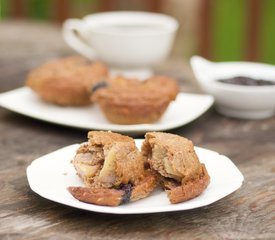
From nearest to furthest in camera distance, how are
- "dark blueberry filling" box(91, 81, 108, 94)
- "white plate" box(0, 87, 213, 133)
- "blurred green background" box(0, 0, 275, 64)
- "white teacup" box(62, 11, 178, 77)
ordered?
1. "white plate" box(0, 87, 213, 133)
2. "dark blueberry filling" box(91, 81, 108, 94)
3. "white teacup" box(62, 11, 178, 77)
4. "blurred green background" box(0, 0, 275, 64)

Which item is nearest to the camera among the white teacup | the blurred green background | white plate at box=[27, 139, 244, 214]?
white plate at box=[27, 139, 244, 214]

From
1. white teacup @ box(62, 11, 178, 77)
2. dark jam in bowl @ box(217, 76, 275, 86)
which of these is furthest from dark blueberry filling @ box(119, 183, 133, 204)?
white teacup @ box(62, 11, 178, 77)

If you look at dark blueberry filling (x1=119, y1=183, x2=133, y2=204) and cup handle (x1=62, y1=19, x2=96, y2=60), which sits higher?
dark blueberry filling (x1=119, y1=183, x2=133, y2=204)

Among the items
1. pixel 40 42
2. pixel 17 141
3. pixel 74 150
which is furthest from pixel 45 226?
pixel 40 42

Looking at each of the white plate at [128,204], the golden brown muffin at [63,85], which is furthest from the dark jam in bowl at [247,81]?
the white plate at [128,204]

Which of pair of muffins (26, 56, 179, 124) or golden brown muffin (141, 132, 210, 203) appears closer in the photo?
golden brown muffin (141, 132, 210, 203)

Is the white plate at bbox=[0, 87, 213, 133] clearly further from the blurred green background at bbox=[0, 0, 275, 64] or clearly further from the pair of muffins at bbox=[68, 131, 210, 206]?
the blurred green background at bbox=[0, 0, 275, 64]
